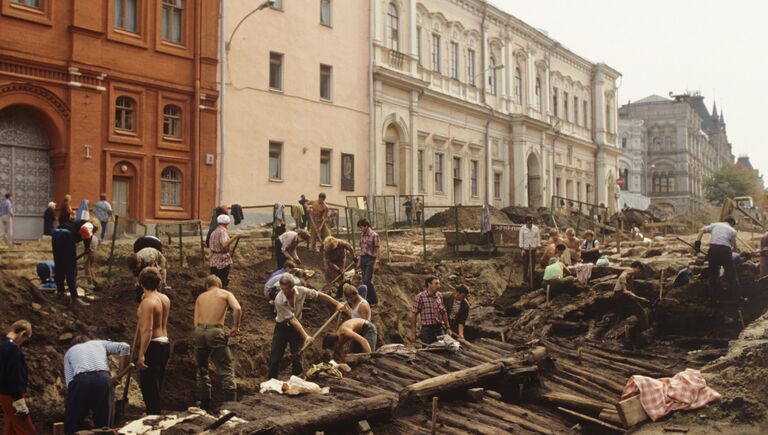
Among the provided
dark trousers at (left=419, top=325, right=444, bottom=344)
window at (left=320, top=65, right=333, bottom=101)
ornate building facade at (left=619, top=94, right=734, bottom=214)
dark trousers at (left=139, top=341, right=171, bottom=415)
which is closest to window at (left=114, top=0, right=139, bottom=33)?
window at (left=320, top=65, right=333, bottom=101)

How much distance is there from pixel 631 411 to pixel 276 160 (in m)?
21.2

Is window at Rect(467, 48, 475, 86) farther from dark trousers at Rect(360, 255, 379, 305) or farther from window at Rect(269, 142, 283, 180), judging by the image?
dark trousers at Rect(360, 255, 379, 305)

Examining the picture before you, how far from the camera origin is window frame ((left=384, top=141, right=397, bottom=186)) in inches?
1412

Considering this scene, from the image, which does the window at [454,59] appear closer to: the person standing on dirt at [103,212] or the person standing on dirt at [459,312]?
the person standing on dirt at [103,212]

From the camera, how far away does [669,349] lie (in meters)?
16.3

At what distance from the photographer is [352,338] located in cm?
1298

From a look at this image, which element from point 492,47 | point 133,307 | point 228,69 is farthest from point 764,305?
point 492,47

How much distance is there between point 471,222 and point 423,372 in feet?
52.8

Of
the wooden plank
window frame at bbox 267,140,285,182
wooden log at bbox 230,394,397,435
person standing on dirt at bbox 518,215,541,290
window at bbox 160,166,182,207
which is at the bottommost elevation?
the wooden plank

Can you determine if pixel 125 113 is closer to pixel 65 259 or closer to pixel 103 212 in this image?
pixel 103 212

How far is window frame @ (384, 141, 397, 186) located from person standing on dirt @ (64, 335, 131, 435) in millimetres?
26979

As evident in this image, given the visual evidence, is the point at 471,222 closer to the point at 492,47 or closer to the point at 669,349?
the point at 669,349

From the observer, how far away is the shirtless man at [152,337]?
977 centimetres

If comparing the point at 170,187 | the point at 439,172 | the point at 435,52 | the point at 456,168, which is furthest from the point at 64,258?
the point at 456,168
